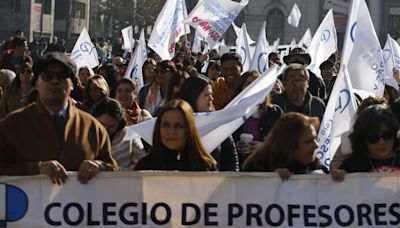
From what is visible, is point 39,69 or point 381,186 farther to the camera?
point 381,186

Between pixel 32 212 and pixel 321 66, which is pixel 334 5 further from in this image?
pixel 32 212

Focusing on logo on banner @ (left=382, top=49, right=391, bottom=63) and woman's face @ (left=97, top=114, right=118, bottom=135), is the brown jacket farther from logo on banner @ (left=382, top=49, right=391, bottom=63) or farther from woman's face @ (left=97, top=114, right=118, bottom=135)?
logo on banner @ (left=382, top=49, right=391, bottom=63)

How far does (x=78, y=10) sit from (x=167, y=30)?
142ft

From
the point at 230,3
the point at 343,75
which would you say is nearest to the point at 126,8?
the point at 230,3

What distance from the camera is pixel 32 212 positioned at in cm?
610

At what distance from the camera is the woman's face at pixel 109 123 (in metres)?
7.72

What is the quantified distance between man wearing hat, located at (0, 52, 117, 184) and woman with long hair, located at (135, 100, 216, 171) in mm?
456

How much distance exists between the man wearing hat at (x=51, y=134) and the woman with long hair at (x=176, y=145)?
1.50 ft

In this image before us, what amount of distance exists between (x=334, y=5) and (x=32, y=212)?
16.7m

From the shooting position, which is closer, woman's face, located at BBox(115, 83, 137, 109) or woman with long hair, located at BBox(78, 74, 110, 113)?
woman with long hair, located at BBox(78, 74, 110, 113)

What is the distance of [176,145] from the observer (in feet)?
20.5

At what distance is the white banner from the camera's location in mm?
6148

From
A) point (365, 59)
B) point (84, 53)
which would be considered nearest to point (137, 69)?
point (84, 53)

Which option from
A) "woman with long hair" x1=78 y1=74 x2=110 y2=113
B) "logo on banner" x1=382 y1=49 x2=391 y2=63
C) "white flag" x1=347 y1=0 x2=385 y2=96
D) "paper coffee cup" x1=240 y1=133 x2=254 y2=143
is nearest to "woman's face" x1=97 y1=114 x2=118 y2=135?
"paper coffee cup" x1=240 y1=133 x2=254 y2=143
